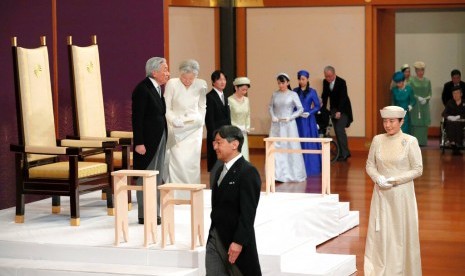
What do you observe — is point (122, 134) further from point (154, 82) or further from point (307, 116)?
point (307, 116)

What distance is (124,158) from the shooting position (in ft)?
29.6

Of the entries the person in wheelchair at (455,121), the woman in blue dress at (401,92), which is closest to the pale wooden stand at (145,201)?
the person in wheelchair at (455,121)

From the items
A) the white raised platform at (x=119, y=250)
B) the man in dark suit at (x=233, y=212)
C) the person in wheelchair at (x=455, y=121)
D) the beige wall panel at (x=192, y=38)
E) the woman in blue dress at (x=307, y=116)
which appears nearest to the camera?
the man in dark suit at (x=233, y=212)

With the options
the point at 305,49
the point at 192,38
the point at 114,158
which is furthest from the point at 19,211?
the point at 305,49

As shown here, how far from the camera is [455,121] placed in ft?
52.5

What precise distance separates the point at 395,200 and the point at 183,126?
7.38ft

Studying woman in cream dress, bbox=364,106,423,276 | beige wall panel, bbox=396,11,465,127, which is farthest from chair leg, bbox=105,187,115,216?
beige wall panel, bbox=396,11,465,127

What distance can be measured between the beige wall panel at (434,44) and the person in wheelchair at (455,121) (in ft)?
10.8

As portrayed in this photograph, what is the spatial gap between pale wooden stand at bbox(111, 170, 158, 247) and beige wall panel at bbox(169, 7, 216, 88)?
7.17 meters

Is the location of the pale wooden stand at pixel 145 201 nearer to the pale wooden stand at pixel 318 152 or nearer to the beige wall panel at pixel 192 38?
the pale wooden stand at pixel 318 152

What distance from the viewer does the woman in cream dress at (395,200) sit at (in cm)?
736

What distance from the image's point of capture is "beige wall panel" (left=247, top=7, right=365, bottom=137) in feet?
53.9

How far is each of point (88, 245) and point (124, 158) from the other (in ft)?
5.77

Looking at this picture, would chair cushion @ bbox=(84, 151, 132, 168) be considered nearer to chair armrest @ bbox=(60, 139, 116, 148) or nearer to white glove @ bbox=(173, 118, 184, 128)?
chair armrest @ bbox=(60, 139, 116, 148)
